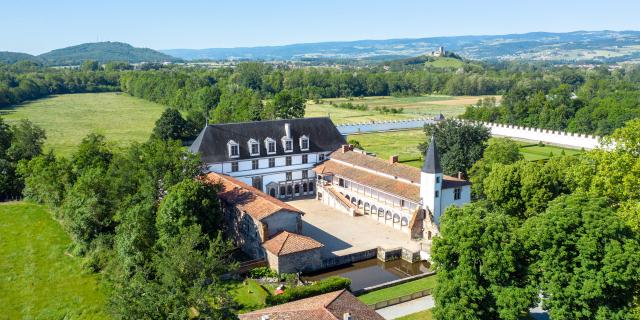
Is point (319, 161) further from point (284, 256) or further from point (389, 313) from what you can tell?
point (389, 313)

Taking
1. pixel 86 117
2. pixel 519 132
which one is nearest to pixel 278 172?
pixel 519 132

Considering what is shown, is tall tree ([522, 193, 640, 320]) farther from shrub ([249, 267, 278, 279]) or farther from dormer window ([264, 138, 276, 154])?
dormer window ([264, 138, 276, 154])

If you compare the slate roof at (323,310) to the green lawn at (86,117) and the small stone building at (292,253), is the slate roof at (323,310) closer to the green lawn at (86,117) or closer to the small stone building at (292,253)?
the small stone building at (292,253)

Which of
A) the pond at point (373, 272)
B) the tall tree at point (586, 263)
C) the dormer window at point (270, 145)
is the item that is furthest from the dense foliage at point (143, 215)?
the tall tree at point (586, 263)

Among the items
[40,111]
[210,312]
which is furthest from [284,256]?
[40,111]

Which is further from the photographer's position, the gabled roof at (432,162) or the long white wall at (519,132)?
the long white wall at (519,132)

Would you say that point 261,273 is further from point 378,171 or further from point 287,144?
point 287,144
